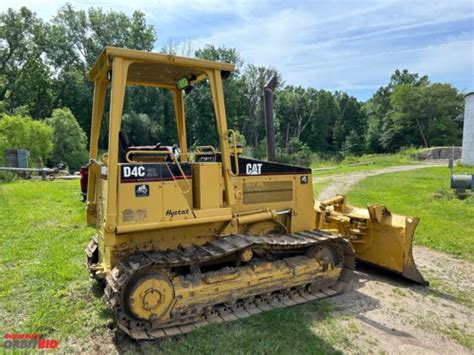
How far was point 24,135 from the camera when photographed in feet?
78.8

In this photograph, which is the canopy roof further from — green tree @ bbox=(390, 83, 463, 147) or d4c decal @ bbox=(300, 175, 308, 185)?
green tree @ bbox=(390, 83, 463, 147)

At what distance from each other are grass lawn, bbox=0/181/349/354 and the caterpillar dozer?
0.24 meters

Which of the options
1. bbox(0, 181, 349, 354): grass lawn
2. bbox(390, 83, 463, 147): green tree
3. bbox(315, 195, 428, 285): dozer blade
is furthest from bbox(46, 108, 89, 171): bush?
bbox(390, 83, 463, 147): green tree

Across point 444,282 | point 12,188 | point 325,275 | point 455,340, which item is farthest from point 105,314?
point 12,188

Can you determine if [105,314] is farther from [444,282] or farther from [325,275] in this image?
[444,282]

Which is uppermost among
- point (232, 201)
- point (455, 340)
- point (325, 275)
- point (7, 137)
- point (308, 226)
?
point (7, 137)

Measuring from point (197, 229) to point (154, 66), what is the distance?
6.84ft

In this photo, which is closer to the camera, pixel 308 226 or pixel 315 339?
pixel 315 339

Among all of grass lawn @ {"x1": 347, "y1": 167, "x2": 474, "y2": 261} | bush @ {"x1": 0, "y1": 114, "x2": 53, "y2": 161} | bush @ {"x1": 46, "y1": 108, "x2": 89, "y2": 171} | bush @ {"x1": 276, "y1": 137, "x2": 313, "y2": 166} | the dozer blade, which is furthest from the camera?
bush @ {"x1": 276, "y1": 137, "x2": 313, "y2": 166}

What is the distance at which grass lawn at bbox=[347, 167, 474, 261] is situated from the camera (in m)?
8.10

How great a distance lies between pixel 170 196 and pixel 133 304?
3.98ft

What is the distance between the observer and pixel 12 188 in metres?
15.5

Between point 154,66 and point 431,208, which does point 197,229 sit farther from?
point 431,208

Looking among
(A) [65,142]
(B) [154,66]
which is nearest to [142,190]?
(B) [154,66]
